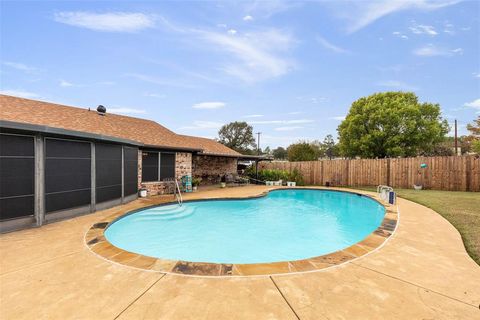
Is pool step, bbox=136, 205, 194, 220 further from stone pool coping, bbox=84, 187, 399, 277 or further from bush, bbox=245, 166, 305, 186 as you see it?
bush, bbox=245, 166, 305, 186

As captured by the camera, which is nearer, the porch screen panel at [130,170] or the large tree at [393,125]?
the porch screen panel at [130,170]

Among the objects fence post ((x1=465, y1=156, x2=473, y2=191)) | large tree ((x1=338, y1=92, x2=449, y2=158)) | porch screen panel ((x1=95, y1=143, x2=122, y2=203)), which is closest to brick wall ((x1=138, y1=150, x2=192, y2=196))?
porch screen panel ((x1=95, y1=143, x2=122, y2=203))

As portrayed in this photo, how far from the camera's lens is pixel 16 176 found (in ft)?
16.8

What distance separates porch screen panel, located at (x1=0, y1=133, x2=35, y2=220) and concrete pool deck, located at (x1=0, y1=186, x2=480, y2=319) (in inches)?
64.7

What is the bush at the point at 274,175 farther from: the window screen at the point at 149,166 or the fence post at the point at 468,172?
the fence post at the point at 468,172

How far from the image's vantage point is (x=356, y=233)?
22.4 feet

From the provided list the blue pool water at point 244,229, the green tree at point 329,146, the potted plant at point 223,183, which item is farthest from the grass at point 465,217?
the green tree at point 329,146

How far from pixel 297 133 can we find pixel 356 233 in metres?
33.6

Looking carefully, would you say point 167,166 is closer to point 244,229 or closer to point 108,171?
point 108,171

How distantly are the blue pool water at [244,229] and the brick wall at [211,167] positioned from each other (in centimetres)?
661

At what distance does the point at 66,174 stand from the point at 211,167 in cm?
1177

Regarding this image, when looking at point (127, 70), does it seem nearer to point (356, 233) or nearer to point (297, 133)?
point (356, 233)

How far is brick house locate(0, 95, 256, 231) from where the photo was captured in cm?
510

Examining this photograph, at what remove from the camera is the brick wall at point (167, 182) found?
34.5 feet
